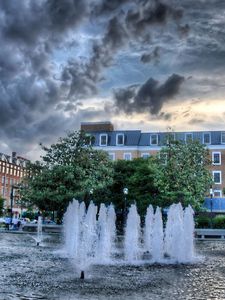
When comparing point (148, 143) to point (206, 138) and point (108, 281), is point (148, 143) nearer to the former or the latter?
point (206, 138)

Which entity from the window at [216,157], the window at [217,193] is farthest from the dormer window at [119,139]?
the window at [217,193]

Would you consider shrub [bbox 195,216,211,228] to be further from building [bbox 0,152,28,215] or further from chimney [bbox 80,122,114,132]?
building [bbox 0,152,28,215]

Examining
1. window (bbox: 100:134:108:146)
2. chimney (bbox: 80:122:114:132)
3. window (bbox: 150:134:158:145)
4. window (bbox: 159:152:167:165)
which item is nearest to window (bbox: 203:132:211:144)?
window (bbox: 150:134:158:145)

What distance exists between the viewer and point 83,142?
160ft

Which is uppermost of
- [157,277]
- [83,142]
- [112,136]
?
[112,136]

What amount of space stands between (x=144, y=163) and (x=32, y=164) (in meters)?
13.5

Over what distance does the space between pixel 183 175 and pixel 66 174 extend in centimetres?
1276

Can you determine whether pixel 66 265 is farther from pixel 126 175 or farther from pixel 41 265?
pixel 126 175

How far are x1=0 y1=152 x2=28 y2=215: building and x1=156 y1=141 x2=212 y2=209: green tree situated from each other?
6498cm

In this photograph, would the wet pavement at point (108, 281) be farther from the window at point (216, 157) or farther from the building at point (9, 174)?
the building at point (9, 174)

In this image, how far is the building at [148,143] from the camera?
6881 centimetres

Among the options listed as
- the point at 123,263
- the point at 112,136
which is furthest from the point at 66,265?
the point at 112,136

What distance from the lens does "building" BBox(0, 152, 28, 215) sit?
373 ft

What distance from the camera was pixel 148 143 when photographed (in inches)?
2832
